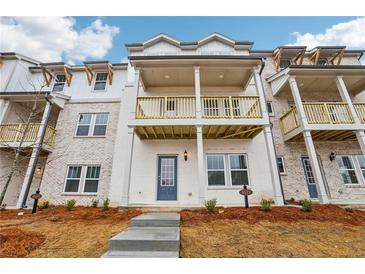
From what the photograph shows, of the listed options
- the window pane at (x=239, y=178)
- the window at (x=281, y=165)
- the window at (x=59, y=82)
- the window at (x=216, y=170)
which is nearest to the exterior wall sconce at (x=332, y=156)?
the window at (x=281, y=165)

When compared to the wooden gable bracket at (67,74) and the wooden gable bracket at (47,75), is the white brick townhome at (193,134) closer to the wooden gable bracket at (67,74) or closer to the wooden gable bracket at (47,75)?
the wooden gable bracket at (47,75)

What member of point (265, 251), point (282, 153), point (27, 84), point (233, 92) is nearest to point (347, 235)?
point (265, 251)

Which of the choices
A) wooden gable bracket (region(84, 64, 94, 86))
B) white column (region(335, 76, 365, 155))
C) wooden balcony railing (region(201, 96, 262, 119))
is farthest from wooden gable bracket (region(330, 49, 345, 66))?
wooden gable bracket (region(84, 64, 94, 86))

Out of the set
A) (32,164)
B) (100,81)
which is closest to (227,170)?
(100,81)

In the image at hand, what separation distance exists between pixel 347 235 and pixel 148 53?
1275cm

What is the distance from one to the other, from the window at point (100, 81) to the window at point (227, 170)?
8358 mm

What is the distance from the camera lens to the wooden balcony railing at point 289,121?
343 inches

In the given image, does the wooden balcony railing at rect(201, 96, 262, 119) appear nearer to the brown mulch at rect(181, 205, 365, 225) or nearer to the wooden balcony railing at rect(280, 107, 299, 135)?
the wooden balcony railing at rect(280, 107, 299, 135)

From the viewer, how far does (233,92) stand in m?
9.97

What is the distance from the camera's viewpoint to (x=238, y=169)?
8.79 meters

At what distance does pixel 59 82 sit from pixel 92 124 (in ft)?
14.4

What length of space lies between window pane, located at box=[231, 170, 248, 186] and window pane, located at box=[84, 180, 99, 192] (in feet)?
23.7

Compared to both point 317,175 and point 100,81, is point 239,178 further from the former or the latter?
point 100,81
